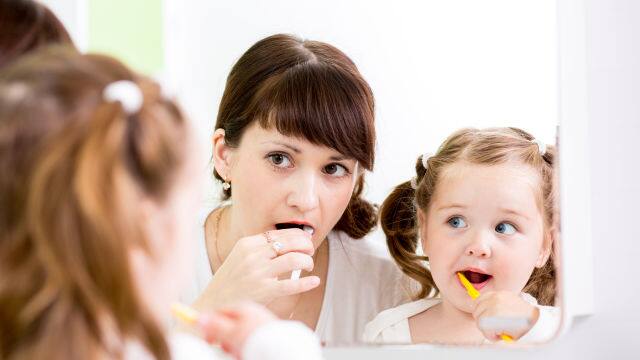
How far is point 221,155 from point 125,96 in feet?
1.41

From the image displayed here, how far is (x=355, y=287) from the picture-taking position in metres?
0.91

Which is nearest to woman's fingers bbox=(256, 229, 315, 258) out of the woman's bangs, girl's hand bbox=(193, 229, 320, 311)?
girl's hand bbox=(193, 229, 320, 311)

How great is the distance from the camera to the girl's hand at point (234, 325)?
2.00 feet

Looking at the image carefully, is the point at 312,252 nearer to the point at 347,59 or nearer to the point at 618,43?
the point at 347,59

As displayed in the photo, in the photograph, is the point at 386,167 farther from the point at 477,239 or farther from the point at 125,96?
the point at 125,96

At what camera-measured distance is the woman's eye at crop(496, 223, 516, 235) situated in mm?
837

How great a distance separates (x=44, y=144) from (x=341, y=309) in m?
0.48

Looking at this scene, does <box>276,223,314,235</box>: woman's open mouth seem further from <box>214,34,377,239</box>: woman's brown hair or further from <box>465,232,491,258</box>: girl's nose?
<box>465,232,491,258</box>: girl's nose

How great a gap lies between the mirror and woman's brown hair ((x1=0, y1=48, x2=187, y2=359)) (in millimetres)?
353

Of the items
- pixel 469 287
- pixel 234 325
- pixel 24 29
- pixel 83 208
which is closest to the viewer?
pixel 83 208

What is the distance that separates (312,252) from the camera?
908 millimetres

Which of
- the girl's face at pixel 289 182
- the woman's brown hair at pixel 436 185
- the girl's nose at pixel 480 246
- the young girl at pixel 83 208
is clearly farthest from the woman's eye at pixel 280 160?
the young girl at pixel 83 208

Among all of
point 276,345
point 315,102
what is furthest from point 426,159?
point 276,345

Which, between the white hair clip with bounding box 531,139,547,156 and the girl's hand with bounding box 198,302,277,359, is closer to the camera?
the girl's hand with bounding box 198,302,277,359
